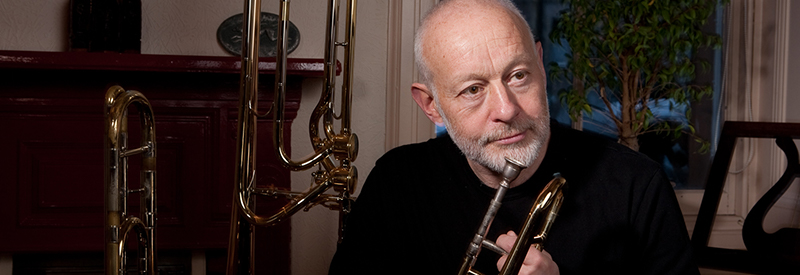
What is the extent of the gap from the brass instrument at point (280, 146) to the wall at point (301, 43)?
0.69m

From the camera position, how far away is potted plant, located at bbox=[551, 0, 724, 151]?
2168 mm

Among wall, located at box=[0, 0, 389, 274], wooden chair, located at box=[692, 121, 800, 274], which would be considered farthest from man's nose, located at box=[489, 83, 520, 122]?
wooden chair, located at box=[692, 121, 800, 274]

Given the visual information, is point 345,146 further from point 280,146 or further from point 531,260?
point 531,260

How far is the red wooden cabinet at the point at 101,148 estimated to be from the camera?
1921mm

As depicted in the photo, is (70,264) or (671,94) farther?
(671,94)

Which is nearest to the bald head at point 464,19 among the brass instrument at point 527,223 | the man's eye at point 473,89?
the man's eye at point 473,89

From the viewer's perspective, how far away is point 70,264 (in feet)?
7.06

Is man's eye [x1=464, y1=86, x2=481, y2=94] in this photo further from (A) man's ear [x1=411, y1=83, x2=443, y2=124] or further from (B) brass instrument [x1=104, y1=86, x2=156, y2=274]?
(B) brass instrument [x1=104, y1=86, x2=156, y2=274]

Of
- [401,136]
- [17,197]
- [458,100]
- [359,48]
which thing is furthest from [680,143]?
[17,197]

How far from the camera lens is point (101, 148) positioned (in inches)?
77.3

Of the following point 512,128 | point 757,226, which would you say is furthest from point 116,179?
point 757,226

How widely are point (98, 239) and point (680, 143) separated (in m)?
2.20

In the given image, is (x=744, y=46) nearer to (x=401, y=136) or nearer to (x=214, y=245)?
(x=401, y=136)

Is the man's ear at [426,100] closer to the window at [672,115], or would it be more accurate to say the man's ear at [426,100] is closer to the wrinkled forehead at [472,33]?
the wrinkled forehead at [472,33]
